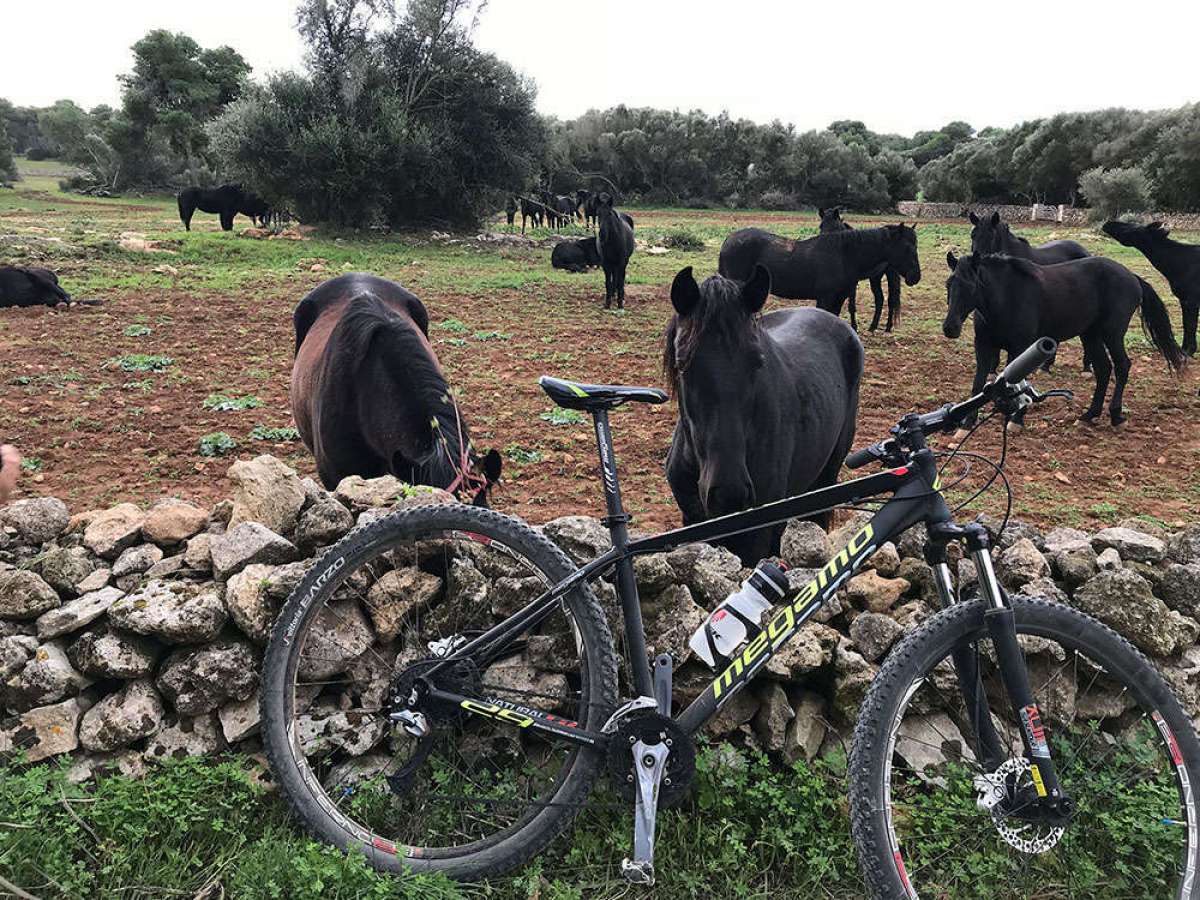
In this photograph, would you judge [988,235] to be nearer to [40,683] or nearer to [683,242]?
[40,683]

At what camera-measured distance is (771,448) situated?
4.04 meters

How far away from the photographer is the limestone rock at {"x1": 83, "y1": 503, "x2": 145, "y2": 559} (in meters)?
3.11

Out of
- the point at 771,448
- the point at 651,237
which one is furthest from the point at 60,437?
the point at 651,237

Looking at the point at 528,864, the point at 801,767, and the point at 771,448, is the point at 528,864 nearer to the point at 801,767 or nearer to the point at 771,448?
the point at 801,767

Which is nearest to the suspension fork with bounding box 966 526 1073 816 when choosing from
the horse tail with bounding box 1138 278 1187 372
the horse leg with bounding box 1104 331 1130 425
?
the horse leg with bounding box 1104 331 1130 425

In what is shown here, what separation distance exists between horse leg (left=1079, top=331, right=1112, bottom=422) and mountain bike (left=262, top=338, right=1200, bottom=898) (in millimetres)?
7278

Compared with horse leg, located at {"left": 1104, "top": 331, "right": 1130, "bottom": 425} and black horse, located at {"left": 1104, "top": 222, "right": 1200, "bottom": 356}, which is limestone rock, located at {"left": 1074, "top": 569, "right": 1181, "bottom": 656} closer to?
horse leg, located at {"left": 1104, "top": 331, "right": 1130, "bottom": 425}

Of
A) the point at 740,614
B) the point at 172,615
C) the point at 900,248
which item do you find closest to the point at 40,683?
the point at 172,615

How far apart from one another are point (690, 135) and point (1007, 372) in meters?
53.8

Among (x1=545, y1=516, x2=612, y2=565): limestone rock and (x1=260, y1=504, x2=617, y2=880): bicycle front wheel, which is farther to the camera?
(x1=545, y1=516, x2=612, y2=565): limestone rock

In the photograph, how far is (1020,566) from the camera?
3141mm

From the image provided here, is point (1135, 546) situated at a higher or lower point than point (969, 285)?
lower

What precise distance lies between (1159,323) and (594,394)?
33.5ft

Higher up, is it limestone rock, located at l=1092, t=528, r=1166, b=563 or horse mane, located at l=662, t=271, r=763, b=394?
horse mane, located at l=662, t=271, r=763, b=394
